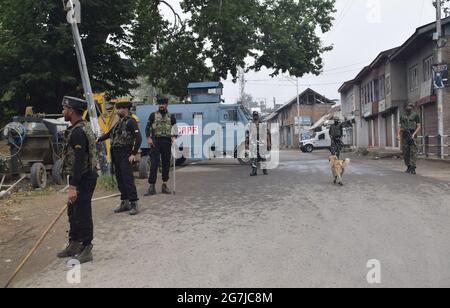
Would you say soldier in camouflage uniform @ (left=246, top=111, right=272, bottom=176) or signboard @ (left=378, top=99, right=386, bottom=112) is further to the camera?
signboard @ (left=378, top=99, right=386, bottom=112)

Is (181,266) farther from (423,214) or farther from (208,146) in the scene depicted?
(208,146)

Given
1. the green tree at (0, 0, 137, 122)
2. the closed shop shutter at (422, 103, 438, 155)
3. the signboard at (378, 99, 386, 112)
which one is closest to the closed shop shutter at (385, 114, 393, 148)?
the signboard at (378, 99, 386, 112)

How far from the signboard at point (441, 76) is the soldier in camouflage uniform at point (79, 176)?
1707cm

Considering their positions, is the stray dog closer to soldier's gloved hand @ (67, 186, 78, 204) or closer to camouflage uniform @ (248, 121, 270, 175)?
camouflage uniform @ (248, 121, 270, 175)

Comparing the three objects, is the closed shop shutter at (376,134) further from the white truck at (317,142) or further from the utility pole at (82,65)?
the utility pole at (82,65)

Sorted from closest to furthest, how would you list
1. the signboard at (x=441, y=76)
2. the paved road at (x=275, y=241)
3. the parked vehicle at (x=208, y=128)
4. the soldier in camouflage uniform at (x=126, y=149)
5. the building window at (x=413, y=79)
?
the paved road at (x=275, y=241) → the soldier in camouflage uniform at (x=126, y=149) → the parked vehicle at (x=208, y=128) → the signboard at (x=441, y=76) → the building window at (x=413, y=79)

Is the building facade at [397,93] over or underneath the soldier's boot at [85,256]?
over

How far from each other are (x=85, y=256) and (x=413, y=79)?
25710 mm

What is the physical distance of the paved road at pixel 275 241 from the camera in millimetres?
4484

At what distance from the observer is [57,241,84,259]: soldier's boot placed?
5.41m

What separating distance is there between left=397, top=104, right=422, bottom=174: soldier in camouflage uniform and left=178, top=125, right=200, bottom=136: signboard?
7.86 meters

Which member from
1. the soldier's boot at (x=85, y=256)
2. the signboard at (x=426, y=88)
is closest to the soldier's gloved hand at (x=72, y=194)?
the soldier's boot at (x=85, y=256)

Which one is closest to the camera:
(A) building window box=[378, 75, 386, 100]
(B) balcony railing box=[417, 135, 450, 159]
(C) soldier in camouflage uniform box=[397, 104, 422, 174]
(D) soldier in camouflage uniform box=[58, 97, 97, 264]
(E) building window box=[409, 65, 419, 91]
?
(D) soldier in camouflage uniform box=[58, 97, 97, 264]
